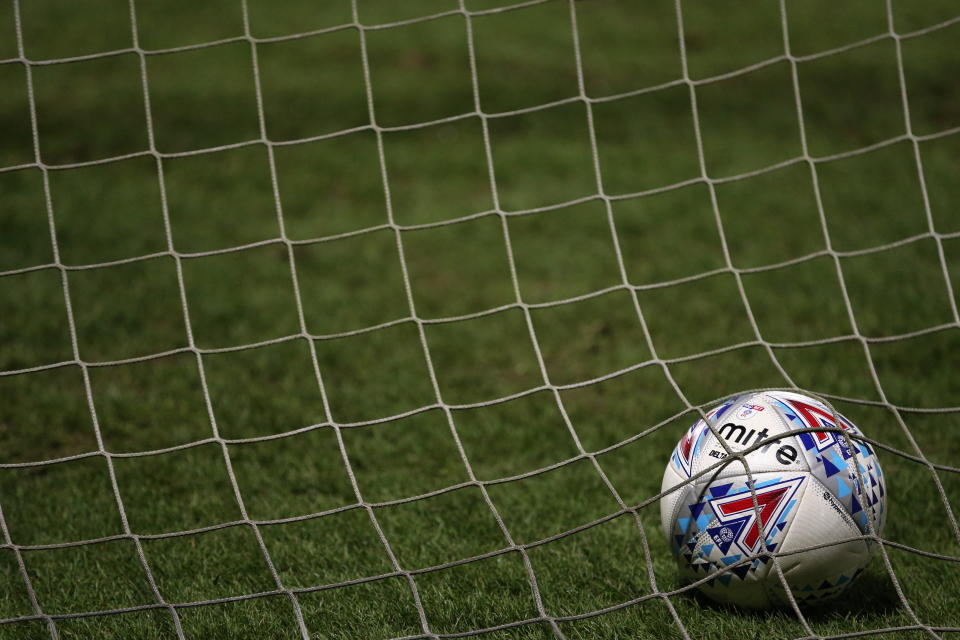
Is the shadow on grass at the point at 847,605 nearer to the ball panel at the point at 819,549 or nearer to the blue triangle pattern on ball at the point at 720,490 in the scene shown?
the ball panel at the point at 819,549

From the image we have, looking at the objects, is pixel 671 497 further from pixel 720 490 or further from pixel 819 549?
pixel 819 549

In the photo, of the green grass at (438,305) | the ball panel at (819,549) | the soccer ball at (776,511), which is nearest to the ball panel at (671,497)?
the soccer ball at (776,511)

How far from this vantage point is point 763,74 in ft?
22.4

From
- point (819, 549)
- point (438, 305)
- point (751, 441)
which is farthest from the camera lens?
point (438, 305)

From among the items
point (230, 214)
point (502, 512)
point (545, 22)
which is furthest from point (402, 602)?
point (545, 22)

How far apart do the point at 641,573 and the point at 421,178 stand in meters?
3.50

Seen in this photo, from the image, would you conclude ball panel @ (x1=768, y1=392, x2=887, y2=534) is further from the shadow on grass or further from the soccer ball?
the shadow on grass

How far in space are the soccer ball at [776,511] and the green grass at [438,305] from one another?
12 centimetres

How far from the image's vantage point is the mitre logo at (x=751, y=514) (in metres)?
2.36

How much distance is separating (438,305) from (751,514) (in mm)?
2376

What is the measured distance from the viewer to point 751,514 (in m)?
2.38

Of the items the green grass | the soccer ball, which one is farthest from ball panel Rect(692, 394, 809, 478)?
the green grass

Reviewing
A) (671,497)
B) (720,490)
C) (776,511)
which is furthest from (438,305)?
(776,511)

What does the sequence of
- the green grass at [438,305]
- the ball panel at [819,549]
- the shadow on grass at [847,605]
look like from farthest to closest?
the green grass at [438,305] → the shadow on grass at [847,605] → the ball panel at [819,549]
